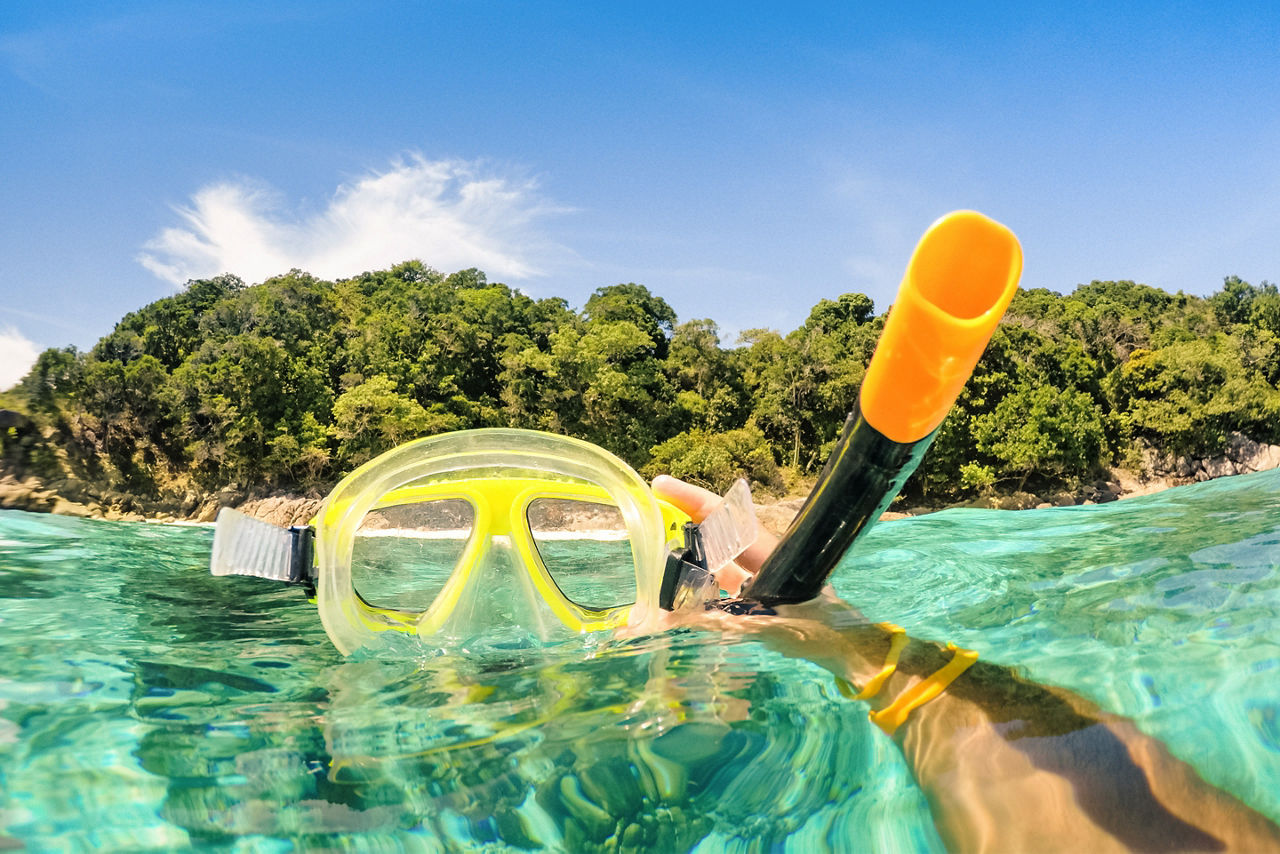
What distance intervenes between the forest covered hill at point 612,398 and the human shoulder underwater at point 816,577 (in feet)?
57.5

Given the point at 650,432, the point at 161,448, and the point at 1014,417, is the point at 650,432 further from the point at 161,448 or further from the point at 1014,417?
the point at 161,448

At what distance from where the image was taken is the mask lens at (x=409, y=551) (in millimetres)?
2043

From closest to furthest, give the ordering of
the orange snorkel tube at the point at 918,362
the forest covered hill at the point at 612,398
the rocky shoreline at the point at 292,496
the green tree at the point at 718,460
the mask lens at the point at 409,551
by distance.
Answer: the orange snorkel tube at the point at 918,362, the mask lens at the point at 409,551, the green tree at the point at 718,460, the rocky shoreline at the point at 292,496, the forest covered hill at the point at 612,398

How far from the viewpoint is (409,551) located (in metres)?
2.19

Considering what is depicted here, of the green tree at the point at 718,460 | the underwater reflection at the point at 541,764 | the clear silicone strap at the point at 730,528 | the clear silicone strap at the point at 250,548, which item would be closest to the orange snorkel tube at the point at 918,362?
the clear silicone strap at the point at 730,528

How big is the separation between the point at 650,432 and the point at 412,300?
11.2m

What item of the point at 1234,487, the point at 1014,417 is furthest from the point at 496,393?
the point at 1234,487

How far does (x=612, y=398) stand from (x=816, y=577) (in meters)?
20.7

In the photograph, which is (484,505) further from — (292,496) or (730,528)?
(292,496)

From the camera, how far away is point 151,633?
2.25 meters

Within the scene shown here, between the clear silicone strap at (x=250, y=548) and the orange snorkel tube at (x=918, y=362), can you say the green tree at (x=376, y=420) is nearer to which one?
the clear silicone strap at (x=250, y=548)

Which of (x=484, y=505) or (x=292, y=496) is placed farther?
(x=292, y=496)

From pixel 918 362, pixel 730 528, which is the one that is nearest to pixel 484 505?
pixel 730 528

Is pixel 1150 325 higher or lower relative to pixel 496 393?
higher
